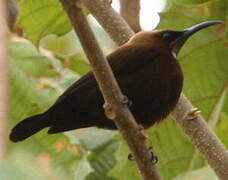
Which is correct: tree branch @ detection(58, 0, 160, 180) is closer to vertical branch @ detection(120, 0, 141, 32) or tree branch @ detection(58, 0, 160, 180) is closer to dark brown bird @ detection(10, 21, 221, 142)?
dark brown bird @ detection(10, 21, 221, 142)

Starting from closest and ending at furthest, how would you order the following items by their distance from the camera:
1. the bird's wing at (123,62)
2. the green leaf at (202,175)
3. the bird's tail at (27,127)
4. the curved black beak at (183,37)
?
1. the green leaf at (202,175)
2. the bird's tail at (27,127)
3. the bird's wing at (123,62)
4. the curved black beak at (183,37)

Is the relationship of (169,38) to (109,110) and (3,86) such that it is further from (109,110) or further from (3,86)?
(3,86)

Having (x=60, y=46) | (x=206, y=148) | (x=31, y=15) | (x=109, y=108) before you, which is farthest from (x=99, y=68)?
(x=60, y=46)

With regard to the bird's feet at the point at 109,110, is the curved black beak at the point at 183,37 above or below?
below

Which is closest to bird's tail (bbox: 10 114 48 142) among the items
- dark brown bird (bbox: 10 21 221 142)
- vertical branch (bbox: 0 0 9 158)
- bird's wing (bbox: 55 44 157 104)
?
dark brown bird (bbox: 10 21 221 142)

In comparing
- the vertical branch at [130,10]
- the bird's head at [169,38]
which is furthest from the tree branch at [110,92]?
the vertical branch at [130,10]

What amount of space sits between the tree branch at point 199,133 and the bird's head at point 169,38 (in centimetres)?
22

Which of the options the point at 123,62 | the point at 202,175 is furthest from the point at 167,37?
the point at 202,175

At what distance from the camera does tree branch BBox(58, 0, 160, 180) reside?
1.37 meters

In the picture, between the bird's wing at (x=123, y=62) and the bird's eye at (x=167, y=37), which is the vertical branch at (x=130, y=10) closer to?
the bird's eye at (x=167, y=37)

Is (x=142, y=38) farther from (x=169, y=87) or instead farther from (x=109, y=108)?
(x=109, y=108)

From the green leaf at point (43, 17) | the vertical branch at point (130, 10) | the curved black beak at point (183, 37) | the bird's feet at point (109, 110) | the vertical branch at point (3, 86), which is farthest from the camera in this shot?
the green leaf at point (43, 17)

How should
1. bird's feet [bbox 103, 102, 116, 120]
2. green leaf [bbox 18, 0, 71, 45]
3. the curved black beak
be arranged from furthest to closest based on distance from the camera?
green leaf [bbox 18, 0, 71, 45] → the curved black beak → bird's feet [bbox 103, 102, 116, 120]

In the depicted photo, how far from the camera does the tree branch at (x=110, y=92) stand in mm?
1371
